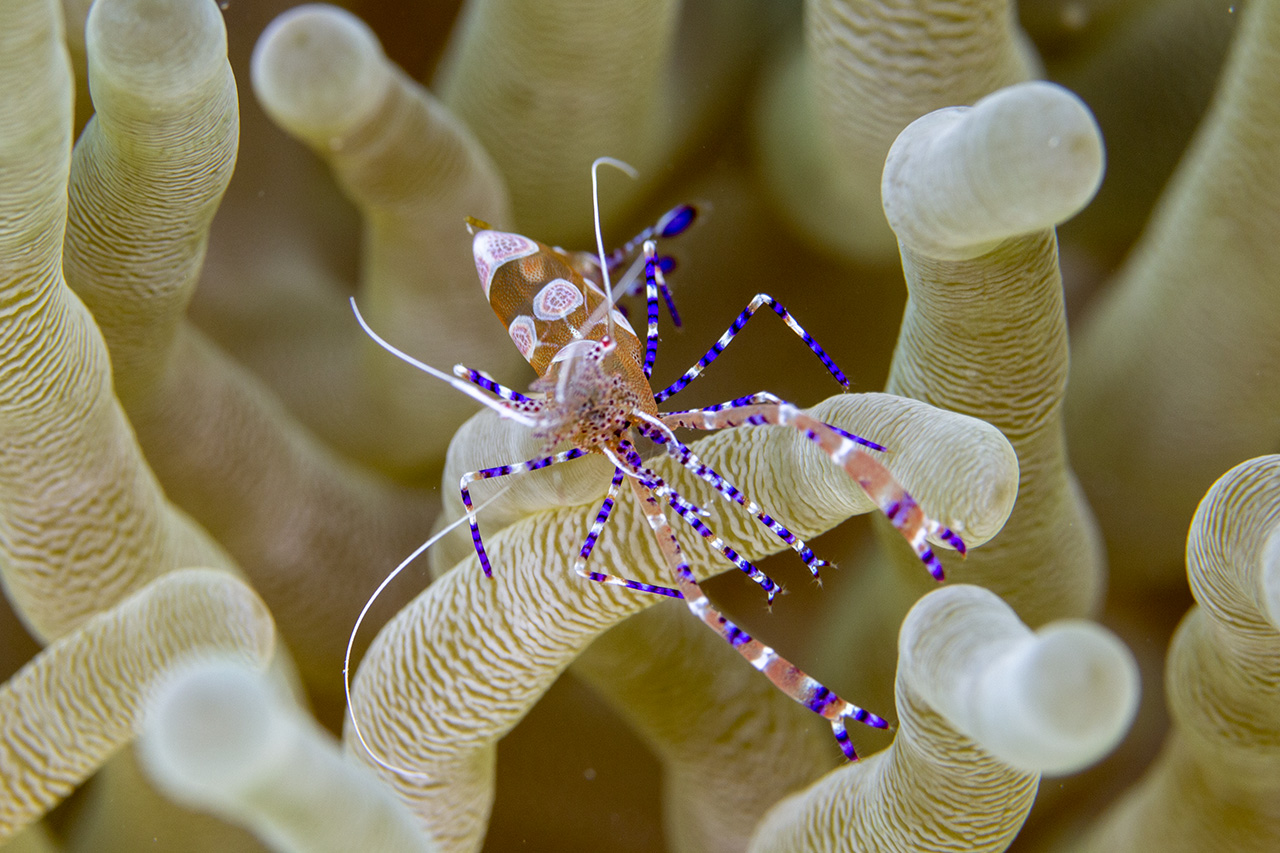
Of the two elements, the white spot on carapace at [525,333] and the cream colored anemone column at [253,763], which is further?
the white spot on carapace at [525,333]

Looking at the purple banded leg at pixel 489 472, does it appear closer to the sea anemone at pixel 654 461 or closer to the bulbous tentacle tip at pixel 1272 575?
the sea anemone at pixel 654 461

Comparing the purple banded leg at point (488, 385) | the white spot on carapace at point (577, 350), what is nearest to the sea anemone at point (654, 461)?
the purple banded leg at point (488, 385)

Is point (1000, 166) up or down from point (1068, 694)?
up

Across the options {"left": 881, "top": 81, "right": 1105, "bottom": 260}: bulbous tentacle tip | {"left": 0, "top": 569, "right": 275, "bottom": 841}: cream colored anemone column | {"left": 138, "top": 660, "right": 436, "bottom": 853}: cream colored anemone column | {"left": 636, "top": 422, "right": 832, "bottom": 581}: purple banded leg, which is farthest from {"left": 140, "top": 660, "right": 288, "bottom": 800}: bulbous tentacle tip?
{"left": 881, "top": 81, "right": 1105, "bottom": 260}: bulbous tentacle tip

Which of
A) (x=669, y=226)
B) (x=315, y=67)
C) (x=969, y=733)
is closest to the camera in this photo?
(x=969, y=733)

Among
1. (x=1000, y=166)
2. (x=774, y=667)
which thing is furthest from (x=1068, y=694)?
(x=774, y=667)

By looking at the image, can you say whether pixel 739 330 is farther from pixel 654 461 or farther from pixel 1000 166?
pixel 1000 166

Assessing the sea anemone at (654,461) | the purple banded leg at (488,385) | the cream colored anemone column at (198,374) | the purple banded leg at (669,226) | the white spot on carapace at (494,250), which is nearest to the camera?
the sea anemone at (654,461)
